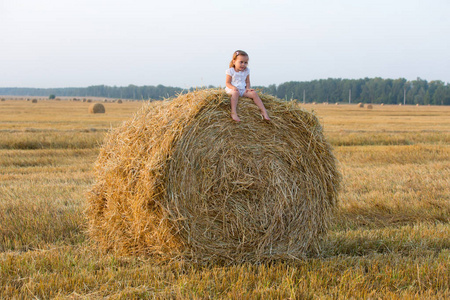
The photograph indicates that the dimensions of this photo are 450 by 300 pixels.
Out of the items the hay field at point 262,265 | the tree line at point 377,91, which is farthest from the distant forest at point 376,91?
the hay field at point 262,265

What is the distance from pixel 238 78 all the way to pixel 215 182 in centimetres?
127

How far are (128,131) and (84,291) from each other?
189 cm

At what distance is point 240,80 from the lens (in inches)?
207

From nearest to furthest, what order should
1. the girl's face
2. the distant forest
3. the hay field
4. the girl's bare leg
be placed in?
A: 1. the hay field
2. the girl's bare leg
3. the girl's face
4. the distant forest

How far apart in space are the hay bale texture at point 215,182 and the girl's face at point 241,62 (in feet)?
1.35

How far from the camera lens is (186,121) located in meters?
4.81

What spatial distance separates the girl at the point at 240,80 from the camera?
513 cm

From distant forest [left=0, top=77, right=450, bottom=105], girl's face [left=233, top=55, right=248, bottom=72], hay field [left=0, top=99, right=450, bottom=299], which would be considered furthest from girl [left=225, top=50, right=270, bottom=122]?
distant forest [left=0, top=77, right=450, bottom=105]

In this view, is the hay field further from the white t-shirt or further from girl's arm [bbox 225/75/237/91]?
girl's arm [bbox 225/75/237/91]

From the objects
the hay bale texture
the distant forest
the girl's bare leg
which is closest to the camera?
the hay bale texture

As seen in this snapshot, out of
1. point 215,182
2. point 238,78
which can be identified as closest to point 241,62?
point 238,78

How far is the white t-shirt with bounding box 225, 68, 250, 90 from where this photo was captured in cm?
521

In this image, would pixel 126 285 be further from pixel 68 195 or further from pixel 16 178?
pixel 16 178

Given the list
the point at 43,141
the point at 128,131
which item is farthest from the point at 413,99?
the point at 128,131
